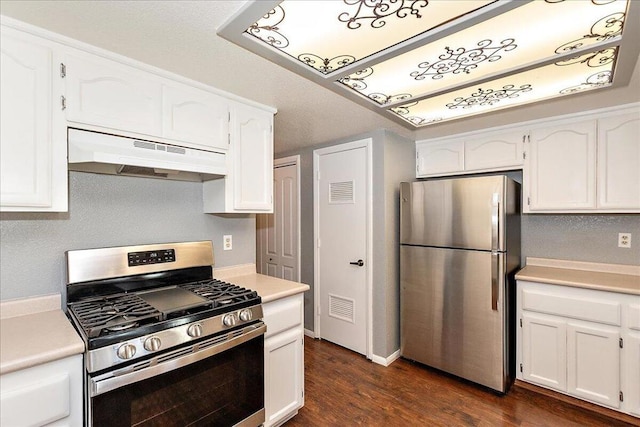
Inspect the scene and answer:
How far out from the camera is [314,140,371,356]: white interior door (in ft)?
9.94

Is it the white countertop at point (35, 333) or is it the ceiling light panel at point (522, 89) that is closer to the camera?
the white countertop at point (35, 333)

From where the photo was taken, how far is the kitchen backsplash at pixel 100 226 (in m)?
1.53

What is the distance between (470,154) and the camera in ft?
9.66

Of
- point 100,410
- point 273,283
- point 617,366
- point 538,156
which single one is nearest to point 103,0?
point 100,410

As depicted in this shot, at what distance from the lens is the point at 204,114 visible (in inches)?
75.0

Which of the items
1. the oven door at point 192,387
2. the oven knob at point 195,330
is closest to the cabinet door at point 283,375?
the oven door at point 192,387

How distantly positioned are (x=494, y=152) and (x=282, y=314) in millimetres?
2292

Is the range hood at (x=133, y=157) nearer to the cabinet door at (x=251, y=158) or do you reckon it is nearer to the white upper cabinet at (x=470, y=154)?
the cabinet door at (x=251, y=158)

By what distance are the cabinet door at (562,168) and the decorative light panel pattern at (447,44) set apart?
0.58 meters

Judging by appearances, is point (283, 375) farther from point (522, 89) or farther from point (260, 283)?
point (522, 89)

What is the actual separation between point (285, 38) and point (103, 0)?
68cm

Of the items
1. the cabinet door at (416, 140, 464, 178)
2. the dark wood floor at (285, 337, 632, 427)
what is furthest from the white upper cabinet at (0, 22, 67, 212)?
the cabinet door at (416, 140, 464, 178)

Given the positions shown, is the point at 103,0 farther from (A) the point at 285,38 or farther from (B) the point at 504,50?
(B) the point at 504,50

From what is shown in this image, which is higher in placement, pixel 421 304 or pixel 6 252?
pixel 6 252
